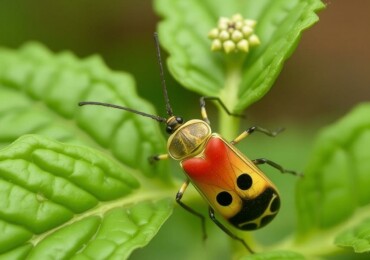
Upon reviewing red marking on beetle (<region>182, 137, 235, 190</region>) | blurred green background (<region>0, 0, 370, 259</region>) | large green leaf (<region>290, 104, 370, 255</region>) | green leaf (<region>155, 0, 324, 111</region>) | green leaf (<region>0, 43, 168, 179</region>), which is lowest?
blurred green background (<region>0, 0, 370, 259</region>)

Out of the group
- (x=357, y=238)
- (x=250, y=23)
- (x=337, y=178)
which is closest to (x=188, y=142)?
(x=250, y=23)

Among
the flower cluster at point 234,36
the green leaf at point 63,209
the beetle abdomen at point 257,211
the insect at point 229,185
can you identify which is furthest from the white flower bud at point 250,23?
the green leaf at point 63,209

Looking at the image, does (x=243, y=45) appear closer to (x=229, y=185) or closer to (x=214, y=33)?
(x=214, y=33)

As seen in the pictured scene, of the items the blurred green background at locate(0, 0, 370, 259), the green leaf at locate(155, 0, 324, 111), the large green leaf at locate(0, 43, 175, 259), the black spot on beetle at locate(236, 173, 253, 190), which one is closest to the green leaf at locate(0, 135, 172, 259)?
the large green leaf at locate(0, 43, 175, 259)

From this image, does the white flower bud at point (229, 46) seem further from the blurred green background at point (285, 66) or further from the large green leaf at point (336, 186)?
the blurred green background at point (285, 66)

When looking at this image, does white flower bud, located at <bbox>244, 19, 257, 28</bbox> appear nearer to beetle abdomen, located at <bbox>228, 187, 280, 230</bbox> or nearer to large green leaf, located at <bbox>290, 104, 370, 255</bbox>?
large green leaf, located at <bbox>290, 104, 370, 255</bbox>

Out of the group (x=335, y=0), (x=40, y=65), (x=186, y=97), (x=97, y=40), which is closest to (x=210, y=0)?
(x=40, y=65)
